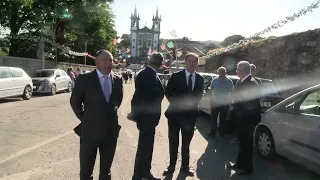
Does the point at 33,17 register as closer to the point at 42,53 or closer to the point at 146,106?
the point at 42,53

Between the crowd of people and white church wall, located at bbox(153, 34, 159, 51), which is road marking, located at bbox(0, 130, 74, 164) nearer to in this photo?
the crowd of people

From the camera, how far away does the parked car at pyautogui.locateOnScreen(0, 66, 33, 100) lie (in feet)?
42.7

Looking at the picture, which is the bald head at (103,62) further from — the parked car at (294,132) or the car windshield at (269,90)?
the car windshield at (269,90)

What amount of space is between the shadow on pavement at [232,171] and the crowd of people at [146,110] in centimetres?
19

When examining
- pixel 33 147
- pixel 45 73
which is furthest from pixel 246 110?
pixel 45 73

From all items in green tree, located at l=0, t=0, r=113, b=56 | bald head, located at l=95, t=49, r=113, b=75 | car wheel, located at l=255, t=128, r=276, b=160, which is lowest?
car wheel, located at l=255, t=128, r=276, b=160

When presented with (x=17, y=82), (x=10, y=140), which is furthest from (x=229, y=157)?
(x=17, y=82)

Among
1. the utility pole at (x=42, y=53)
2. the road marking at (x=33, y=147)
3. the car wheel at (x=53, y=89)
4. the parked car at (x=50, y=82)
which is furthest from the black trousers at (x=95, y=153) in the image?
the utility pole at (x=42, y=53)

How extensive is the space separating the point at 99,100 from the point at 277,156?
377 cm

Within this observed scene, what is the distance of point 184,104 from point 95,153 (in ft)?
5.98

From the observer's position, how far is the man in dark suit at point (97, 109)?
10.6 ft

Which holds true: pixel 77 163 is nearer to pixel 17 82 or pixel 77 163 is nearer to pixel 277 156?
pixel 277 156

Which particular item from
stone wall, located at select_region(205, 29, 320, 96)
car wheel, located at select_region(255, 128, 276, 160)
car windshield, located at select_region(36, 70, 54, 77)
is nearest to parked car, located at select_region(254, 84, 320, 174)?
car wheel, located at select_region(255, 128, 276, 160)

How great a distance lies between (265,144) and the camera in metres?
5.50
